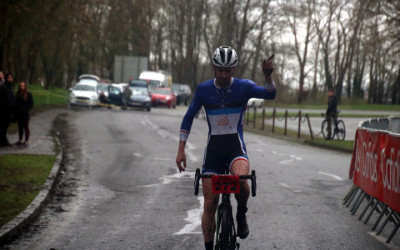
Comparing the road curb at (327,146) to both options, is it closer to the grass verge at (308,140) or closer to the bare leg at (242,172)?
the grass verge at (308,140)

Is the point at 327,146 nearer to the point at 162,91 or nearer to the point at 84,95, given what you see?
the point at 84,95

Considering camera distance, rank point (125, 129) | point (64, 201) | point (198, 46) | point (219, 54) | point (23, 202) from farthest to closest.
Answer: point (198, 46) < point (125, 129) < point (64, 201) < point (23, 202) < point (219, 54)

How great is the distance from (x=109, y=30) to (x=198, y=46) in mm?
10965

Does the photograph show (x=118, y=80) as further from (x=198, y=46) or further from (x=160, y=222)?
(x=160, y=222)

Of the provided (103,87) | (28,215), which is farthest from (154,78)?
(28,215)

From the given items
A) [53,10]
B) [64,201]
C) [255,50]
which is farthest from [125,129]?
[255,50]

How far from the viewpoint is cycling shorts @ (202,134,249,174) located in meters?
6.81

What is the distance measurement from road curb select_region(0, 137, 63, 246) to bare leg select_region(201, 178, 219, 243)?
2.76 m

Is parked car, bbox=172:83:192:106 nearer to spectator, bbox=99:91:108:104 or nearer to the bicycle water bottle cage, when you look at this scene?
spectator, bbox=99:91:108:104

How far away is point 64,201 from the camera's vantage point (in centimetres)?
1195

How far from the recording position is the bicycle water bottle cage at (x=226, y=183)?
20.7ft

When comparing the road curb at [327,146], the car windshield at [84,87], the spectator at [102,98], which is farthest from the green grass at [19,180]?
the spectator at [102,98]

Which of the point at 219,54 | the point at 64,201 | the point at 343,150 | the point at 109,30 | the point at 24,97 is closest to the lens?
the point at 219,54

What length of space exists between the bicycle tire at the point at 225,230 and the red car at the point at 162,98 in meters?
50.9
